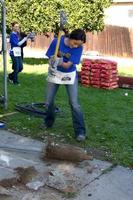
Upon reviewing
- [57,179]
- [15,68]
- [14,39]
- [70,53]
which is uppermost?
[70,53]

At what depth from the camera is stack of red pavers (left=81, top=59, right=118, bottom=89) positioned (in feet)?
41.0

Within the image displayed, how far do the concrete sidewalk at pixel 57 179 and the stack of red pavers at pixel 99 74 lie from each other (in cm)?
636

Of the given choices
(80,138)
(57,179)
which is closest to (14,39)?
(80,138)

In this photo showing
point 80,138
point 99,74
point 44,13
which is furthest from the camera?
point 44,13

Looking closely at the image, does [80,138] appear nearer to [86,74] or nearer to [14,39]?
[14,39]

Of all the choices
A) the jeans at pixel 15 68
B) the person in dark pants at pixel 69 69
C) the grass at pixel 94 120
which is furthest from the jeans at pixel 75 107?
the jeans at pixel 15 68

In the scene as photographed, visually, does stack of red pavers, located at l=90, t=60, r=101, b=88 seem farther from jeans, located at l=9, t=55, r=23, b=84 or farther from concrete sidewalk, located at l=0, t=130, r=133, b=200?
concrete sidewalk, located at l=0, t=130, r=133, b=200

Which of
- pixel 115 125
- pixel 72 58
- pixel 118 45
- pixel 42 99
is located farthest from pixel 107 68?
pixel 118 45

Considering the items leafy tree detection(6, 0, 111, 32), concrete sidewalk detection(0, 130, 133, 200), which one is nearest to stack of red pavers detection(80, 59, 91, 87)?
leafy tree detection(6, 0, 111, 32)

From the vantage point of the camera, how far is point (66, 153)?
20.0 ft

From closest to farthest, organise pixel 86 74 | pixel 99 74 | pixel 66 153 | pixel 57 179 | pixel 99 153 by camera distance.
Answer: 1. pixel 57 179
2. pixel 66 153
3. pixel 99 153
4. pixel 99 74
5. pixel 86 74

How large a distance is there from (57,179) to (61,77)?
2.04 meters

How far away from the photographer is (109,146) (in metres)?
6.74

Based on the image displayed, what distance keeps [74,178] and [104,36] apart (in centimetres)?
2360
